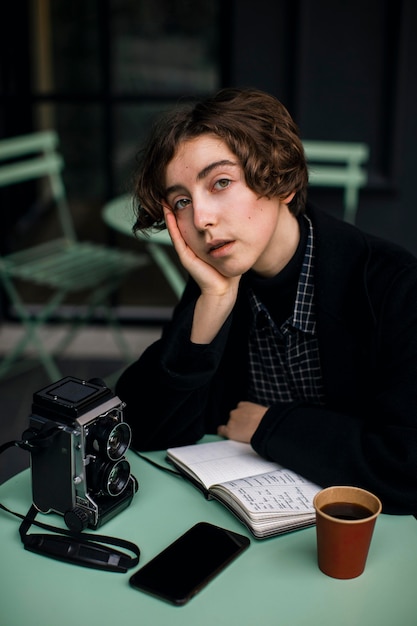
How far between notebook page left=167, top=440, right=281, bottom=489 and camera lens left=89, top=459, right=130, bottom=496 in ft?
0.48

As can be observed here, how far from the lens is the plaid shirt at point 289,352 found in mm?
1871

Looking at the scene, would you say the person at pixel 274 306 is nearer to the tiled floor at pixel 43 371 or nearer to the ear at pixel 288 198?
the ear at pixel 288 198

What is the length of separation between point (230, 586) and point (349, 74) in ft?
10.7

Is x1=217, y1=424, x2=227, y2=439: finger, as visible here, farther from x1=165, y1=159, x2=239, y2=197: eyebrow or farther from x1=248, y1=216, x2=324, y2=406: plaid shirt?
x1=165, y1=159, x2=239, y2=197: eyebrow

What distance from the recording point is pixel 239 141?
1693 mm

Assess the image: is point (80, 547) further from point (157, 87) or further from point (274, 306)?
point (157, 87)

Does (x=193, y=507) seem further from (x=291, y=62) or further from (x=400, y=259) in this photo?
(x=291, y=62)

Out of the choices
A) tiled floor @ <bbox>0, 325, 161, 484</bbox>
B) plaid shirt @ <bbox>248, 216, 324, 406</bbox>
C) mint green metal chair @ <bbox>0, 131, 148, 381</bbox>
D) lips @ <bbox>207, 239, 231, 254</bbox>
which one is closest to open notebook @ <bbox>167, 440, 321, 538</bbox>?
plaid shirt @ <bbox>248, 216, 324, 406</bbox>

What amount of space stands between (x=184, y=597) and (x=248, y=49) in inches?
131

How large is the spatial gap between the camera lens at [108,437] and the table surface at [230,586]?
119 mm

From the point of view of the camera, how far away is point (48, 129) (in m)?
4.82

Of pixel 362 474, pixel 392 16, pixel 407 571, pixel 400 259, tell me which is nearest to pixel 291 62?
pixel 392 16

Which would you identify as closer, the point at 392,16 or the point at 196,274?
the point at 196,274

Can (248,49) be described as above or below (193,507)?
above
